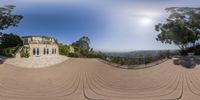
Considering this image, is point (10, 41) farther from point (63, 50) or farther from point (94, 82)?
point (94, 82)

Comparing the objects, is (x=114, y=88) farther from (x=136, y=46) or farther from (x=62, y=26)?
(x=62, y=26)

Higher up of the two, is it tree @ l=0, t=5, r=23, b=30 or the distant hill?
tree @ l=0, t=5, r=23, b=30

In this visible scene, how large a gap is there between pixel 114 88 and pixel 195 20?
974 mm

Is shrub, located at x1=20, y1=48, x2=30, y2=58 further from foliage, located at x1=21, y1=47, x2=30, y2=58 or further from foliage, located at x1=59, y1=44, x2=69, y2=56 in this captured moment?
foliage, located at x1=59, y1=44, x2=69, y2=56

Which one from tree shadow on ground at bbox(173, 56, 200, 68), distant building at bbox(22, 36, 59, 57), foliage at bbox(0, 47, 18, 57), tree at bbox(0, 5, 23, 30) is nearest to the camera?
distant building at bbox(22, 36, 59, 57)

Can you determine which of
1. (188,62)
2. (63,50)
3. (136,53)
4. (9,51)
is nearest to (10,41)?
(9,51)

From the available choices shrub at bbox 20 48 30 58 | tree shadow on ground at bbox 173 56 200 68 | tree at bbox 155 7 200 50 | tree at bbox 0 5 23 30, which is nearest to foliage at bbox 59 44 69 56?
shrub at bbox 20 48 30 58

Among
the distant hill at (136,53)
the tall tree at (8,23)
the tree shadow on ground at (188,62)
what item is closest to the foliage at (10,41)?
the tall tree at (8,23)

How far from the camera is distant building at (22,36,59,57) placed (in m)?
2.18

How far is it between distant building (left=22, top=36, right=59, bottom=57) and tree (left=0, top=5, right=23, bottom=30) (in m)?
0.21

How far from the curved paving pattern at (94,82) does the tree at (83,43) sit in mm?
140

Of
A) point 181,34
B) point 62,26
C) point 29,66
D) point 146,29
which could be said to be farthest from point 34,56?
point 181,34

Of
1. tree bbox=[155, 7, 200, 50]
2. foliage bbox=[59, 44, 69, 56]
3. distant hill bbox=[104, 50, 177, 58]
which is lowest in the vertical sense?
distant hill bbox=[104, 50, 177, 58]

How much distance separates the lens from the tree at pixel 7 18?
2420mm
